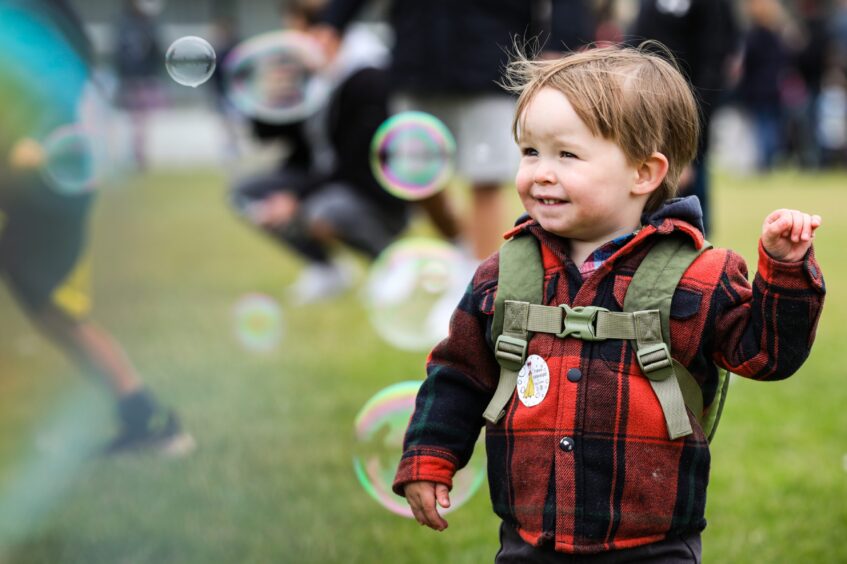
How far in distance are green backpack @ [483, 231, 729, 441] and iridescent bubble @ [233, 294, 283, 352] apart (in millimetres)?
3274

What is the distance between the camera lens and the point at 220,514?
2928mm

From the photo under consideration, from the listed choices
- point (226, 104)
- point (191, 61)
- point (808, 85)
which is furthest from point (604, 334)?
point (808, 85)

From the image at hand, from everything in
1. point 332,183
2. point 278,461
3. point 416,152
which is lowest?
point 332,183

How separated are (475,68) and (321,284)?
2147mm

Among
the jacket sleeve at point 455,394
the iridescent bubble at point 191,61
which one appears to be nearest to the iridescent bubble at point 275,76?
the iridescent bubble at point 191,61

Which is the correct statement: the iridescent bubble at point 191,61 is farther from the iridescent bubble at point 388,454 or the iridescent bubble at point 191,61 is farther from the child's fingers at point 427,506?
the child's fingers at point 427,506

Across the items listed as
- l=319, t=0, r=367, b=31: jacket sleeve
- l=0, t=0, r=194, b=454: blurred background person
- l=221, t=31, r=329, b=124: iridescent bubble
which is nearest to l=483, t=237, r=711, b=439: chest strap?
l=0, t=0, r=194, b=454: blurred background person

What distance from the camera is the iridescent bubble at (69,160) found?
10.9ft

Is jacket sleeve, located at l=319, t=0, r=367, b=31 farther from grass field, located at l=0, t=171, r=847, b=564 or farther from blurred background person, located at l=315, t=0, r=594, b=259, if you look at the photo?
grass field, located at l=0, t=171, r=847, b=564

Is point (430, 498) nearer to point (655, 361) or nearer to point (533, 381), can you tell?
point (533, 381)

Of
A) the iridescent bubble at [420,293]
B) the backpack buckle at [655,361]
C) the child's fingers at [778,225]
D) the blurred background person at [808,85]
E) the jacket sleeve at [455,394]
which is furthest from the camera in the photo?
the blurred background person at [808,85]

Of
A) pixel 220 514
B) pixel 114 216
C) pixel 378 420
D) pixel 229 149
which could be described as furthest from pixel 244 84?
pixel 229 149

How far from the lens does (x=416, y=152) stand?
14.6ft

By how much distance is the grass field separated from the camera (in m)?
2.73
